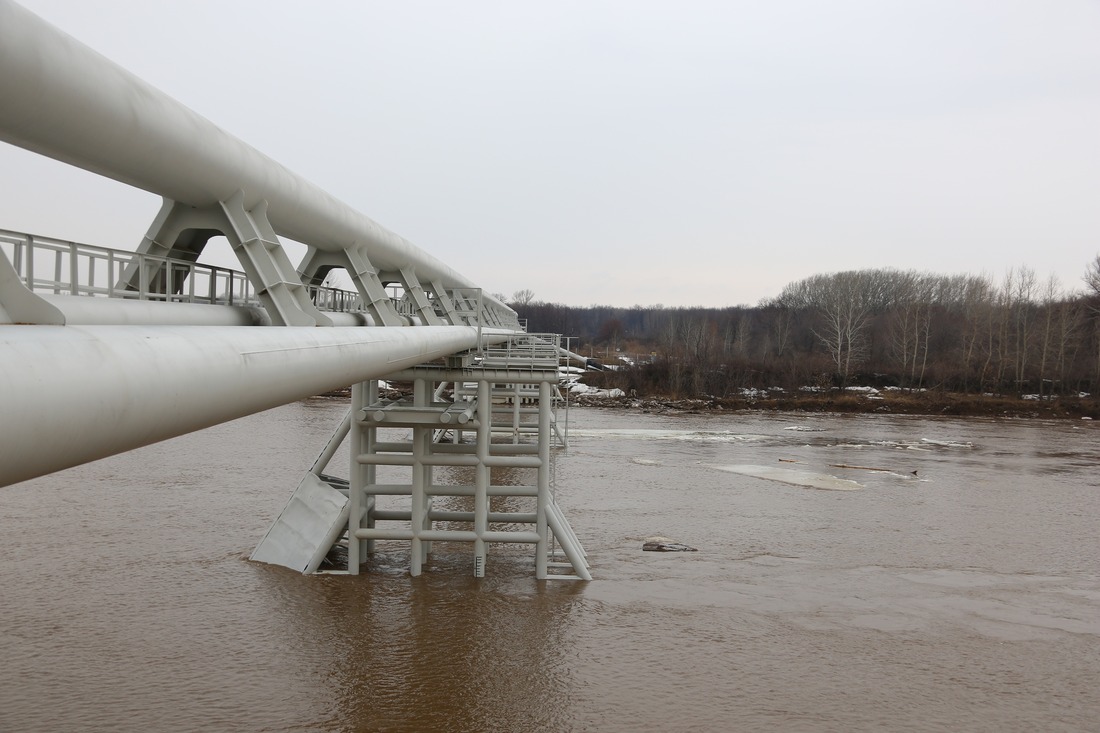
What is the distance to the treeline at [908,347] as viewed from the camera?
55.0 m

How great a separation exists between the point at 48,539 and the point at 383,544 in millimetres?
5908

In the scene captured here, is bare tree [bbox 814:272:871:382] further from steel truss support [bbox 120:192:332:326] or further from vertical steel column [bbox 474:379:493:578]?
steel truss support [bbox 120:192:332:326]

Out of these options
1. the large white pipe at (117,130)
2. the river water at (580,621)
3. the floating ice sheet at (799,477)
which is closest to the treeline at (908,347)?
the floating ice sheet at (799,477)

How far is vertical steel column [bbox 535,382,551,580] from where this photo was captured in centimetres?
1352

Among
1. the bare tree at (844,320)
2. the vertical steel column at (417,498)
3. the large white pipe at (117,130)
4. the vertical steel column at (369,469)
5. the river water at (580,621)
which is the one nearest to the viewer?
the large white pipe at (117,130)

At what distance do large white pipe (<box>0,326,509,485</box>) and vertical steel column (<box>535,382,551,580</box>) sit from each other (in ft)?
23.4

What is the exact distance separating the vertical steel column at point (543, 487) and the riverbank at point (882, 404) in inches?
1357

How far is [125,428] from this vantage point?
4.11 m

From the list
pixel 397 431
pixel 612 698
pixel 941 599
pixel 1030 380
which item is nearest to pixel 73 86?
pixel 612 698

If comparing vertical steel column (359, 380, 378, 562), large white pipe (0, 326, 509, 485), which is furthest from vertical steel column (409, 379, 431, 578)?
large white pipe (0, 326, 509, 485)

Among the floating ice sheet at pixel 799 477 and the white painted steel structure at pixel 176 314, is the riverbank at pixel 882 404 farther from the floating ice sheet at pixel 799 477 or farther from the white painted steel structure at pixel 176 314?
the white painted steel structure at pixel 176 314

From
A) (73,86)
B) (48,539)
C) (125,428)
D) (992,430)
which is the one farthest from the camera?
(992,430)

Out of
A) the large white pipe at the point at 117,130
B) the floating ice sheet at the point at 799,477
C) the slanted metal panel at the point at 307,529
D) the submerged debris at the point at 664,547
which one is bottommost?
the submerged debris at the point at 664,547

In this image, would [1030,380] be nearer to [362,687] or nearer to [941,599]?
[941,599]
